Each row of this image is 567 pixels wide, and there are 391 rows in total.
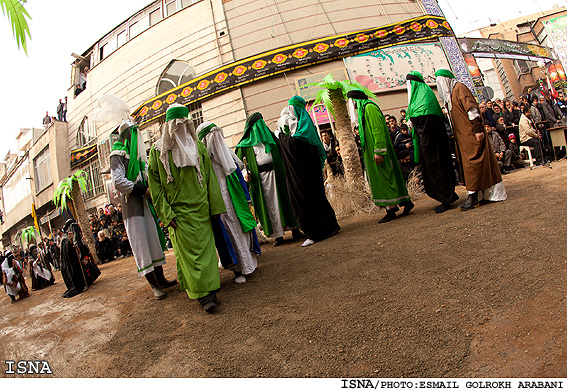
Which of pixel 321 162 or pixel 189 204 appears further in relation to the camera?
pixel 321 162

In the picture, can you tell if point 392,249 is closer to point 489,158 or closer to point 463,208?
point 463,208

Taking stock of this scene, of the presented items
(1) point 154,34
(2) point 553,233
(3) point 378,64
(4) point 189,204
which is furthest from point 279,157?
(1) point 154,34

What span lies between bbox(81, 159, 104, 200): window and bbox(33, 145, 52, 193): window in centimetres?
361

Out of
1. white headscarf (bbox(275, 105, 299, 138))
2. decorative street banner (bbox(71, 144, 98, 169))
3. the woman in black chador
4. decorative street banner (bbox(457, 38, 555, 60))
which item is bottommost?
the woman in black chador

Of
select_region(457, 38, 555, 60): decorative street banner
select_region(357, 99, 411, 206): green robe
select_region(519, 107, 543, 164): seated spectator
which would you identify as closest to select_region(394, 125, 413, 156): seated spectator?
select_region(519, 107, 543, 164): seated spectator

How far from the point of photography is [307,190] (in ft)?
13.5

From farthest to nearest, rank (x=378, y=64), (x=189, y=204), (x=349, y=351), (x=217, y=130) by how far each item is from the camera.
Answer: (x=378, y=64) → (x=217, y=130) → (x=189, y=204) → (x=349, y=351)

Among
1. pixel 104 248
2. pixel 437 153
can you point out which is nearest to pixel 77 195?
Result: pixel 104 248

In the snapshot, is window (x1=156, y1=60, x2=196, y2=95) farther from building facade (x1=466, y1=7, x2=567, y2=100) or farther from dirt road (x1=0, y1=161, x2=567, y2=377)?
building facade (x1=466, y1=7, x2=567, y2=100)

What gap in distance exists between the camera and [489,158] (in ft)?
12.3

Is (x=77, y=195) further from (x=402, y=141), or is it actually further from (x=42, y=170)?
(x=42, y=170)

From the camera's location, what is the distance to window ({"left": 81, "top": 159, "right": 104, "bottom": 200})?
54.7ft

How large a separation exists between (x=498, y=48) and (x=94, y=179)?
1969 cm

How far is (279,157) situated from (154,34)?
13.1 metres
